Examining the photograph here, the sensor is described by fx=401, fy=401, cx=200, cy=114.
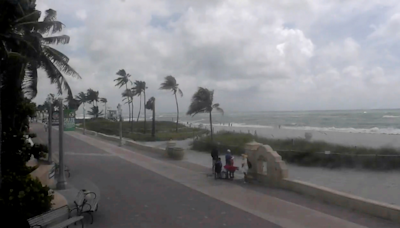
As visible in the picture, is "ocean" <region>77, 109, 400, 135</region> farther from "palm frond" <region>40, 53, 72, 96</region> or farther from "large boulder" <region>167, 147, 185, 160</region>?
"palm frond" <region>40, 53, 72, 96</region>

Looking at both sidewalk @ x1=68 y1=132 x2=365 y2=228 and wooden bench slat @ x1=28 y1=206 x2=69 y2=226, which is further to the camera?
sidewalk @ x1=68 y1=132 x2=365 y2=228

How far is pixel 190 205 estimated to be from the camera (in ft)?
33.6

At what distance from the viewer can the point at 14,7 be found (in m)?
8.63

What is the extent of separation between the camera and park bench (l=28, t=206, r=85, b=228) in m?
6.66

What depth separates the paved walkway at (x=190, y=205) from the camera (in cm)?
855

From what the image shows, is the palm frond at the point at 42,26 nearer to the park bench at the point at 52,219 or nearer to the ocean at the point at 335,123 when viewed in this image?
the park bench at the point at 52,219

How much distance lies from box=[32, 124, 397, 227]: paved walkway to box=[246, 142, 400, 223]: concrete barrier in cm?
29

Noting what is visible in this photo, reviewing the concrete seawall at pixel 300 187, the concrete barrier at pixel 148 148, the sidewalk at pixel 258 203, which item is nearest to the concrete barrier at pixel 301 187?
the concrete seawall at pixel 300 187

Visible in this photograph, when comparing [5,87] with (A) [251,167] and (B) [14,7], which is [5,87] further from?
(A) [251,167]

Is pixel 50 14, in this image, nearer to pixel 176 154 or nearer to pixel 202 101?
pixel 176 154

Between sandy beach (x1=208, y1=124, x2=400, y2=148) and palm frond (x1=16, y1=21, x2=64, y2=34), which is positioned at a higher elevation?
palm frond (x1=16, y1=21, x2=64, y2=34)

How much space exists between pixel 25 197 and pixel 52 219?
90 cm

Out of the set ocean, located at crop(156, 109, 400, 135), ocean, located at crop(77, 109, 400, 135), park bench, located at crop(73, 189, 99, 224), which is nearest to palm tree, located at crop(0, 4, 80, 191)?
park bench, located at crop(73, 189, 99, 224)

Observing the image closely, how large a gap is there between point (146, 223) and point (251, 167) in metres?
6.59
